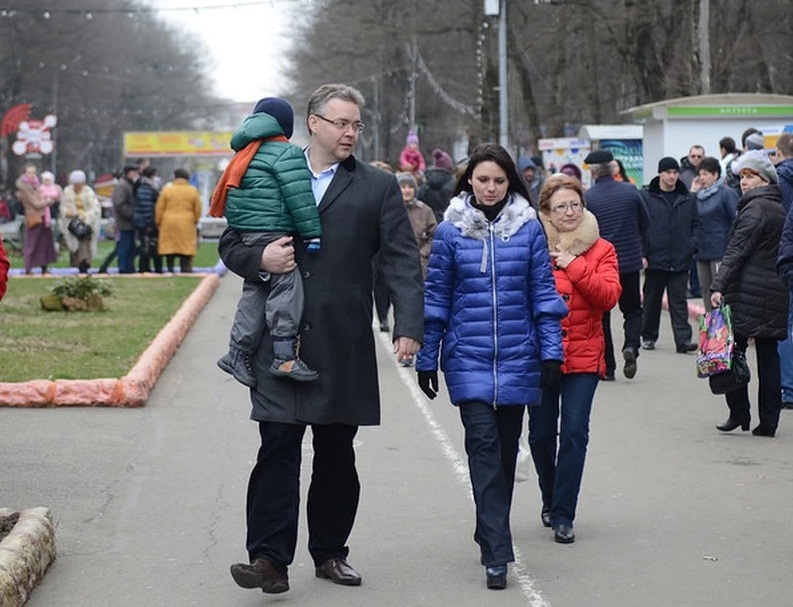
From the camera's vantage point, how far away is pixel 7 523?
291 inches

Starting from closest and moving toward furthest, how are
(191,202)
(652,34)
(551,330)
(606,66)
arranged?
(551,330), (191,202), (652,34), (606,66)

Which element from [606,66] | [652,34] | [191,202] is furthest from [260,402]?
[606,66]

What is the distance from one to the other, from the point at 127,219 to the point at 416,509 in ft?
66.2

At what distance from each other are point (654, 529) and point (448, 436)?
3245 millimetres

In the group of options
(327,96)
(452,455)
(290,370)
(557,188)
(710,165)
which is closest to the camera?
(290,370)

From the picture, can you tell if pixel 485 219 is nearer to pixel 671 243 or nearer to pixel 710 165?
pixel 671 243

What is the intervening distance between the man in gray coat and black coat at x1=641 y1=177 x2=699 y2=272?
9.43 m

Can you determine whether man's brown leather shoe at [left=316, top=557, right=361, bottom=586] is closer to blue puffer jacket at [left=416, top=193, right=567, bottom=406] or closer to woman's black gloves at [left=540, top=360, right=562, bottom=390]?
blue puffer jacket at [left=416, top=193, right=567, bottom=406]

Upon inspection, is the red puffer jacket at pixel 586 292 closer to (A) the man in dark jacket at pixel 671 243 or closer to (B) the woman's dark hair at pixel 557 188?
(B) the woman's dark hair at pixel 557 188

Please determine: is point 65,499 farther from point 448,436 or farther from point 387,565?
point 448,436

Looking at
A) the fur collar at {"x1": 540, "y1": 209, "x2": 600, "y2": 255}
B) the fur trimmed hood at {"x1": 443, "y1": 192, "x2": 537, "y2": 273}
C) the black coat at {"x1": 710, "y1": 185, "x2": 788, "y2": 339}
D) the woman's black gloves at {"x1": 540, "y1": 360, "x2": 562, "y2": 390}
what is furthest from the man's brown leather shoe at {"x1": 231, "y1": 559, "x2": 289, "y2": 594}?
the black coat at {"x1": 710, "y1": 185, "x2": 788, "y2": 339}

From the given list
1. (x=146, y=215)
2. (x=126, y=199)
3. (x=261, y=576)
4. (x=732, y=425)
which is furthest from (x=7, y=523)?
(x=146, y=215)

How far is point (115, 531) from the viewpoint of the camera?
8.09m

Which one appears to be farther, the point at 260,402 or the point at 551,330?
the point at 551,330
